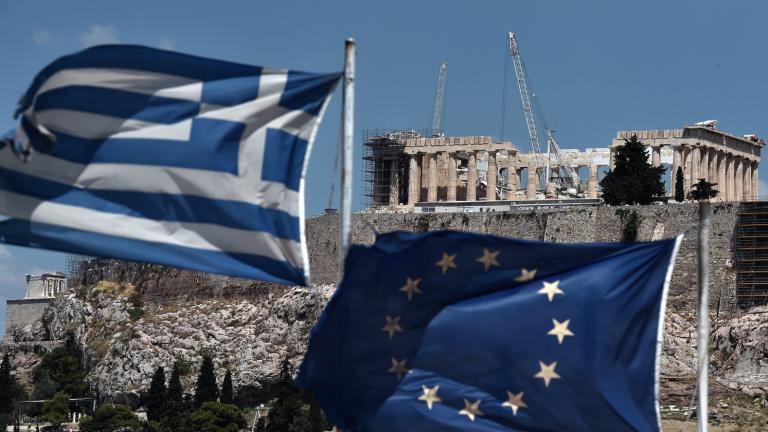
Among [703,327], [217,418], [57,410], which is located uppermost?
[703,327]

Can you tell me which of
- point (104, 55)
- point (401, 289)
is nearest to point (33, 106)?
point (104, 55)

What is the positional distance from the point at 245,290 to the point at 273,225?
75458 mm

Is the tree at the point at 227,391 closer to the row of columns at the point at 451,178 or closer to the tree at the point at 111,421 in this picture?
the tree at the point at 111,421

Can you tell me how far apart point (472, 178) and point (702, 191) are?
18.0 metres

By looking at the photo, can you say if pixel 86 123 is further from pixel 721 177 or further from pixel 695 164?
pixel 721 177

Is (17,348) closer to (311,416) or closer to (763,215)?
(311,416)

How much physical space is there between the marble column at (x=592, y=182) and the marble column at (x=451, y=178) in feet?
23.3

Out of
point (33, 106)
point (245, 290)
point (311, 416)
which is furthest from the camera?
point (245, 290)

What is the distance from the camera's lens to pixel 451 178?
9388 cm

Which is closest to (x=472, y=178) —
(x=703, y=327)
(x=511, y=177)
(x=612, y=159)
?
(x=511, y=177)

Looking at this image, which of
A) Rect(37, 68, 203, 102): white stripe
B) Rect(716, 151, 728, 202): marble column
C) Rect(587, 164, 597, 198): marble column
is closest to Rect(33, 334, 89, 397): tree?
Rect(587, 164, 597, 198): marble column

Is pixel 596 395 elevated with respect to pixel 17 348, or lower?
elevated

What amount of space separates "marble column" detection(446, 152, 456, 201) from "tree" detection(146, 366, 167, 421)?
1875cm

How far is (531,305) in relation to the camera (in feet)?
57.7
